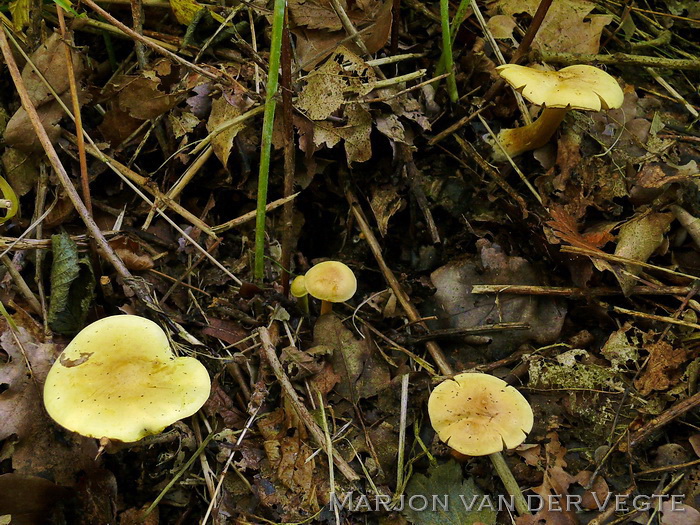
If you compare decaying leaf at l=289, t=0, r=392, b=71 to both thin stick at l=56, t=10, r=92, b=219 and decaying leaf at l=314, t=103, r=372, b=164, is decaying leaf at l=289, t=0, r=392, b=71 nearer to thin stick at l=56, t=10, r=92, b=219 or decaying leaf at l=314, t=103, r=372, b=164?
decaying leaf at l=314, t=103, r=372, b=164

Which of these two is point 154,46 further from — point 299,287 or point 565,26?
point 565,26

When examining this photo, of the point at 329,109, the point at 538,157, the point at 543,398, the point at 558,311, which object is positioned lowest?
the point at 543,398

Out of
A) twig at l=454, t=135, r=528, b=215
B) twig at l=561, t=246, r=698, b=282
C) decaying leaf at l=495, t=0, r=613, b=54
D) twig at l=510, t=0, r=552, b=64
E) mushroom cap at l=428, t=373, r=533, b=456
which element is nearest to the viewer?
mushroom cap at l=428, t=373, r=533, b=456

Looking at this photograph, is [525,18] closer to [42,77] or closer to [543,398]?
[543,398]

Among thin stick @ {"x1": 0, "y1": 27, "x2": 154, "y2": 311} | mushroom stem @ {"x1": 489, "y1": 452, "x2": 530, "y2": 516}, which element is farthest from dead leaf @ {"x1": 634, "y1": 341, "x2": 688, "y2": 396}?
thin stick @ {"x1": 0, "y1": 27, "x2": 154, "y2": 311}

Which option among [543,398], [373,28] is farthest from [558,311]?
[373,28]

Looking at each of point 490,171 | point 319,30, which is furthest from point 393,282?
point 319,30

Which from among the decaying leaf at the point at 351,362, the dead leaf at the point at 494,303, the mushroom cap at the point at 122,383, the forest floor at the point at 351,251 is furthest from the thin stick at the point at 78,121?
the dead leaf at the point at 494,303
